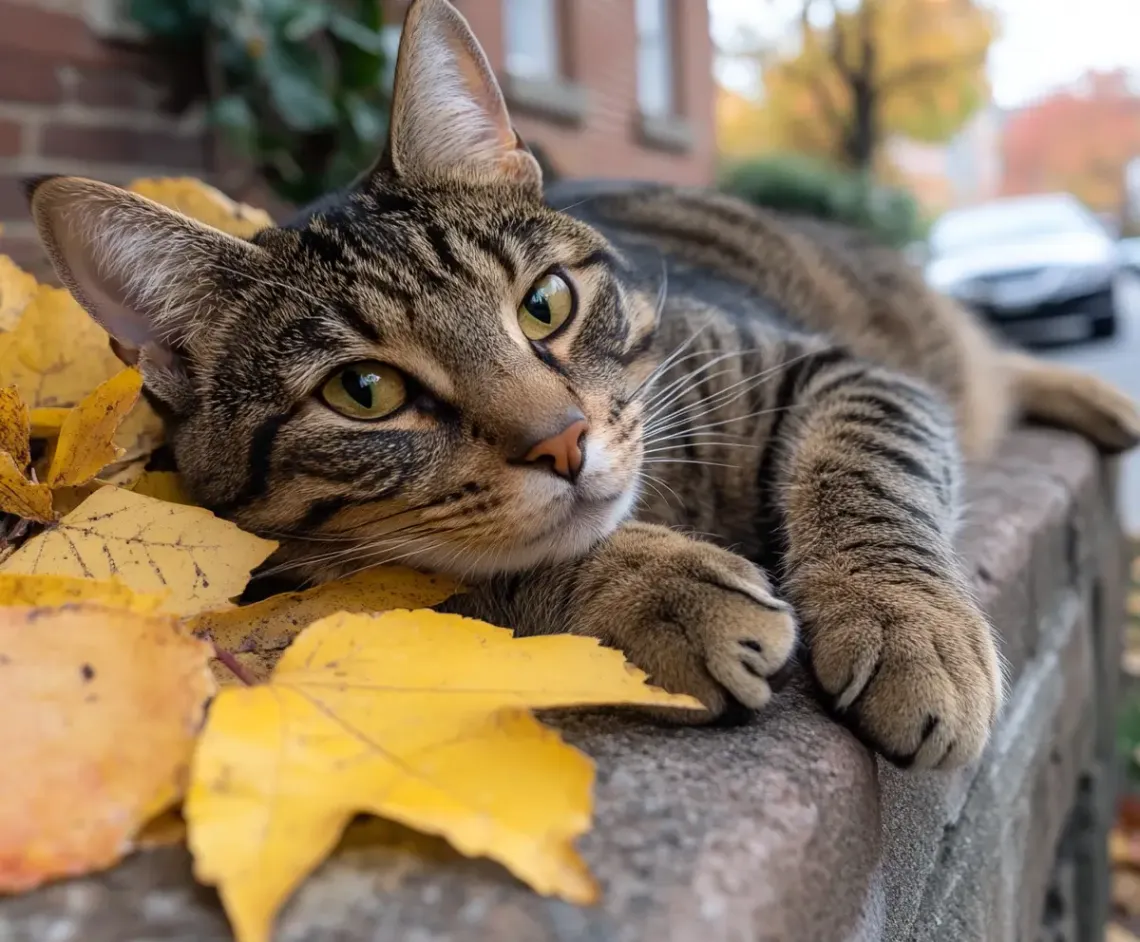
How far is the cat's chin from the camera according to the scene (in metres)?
0.91

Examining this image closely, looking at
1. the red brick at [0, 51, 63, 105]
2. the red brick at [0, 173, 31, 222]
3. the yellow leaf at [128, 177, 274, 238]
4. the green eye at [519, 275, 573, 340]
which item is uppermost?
the red brick at [0, 51, 63, 105]

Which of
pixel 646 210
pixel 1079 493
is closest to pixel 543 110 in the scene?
pixel 646 210

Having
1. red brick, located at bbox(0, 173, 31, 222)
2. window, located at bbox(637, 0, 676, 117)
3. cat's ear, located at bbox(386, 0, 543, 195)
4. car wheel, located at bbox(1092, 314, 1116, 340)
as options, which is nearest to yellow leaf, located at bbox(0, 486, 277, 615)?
cat's ear, located at bbox(386, 0, 543, 195)

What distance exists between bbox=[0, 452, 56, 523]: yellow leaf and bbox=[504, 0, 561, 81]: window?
14.4 ft

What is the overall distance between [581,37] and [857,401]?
4.54m

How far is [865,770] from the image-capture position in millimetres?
750

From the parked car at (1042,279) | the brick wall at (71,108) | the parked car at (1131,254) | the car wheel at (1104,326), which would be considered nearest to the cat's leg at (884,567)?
the brick wall at (71,108)

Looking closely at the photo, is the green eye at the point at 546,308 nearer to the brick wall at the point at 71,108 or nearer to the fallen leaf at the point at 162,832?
the fallen leaf at the point at 162,832

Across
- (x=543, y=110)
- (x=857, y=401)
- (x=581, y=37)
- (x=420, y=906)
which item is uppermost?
Answer: (x=581, y=37)

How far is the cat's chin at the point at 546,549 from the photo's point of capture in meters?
0.91

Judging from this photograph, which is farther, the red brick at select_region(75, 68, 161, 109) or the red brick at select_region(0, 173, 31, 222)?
the red brick at select_region(75, 68, 161, 109)

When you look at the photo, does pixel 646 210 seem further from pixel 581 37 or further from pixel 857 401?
pixel 581 37

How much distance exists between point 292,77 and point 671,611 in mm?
2239

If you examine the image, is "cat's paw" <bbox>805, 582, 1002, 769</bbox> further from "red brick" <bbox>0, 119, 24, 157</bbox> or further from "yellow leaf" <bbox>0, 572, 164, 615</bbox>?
"red brick" <bbox>0, 119, 24, 157</bbox>
